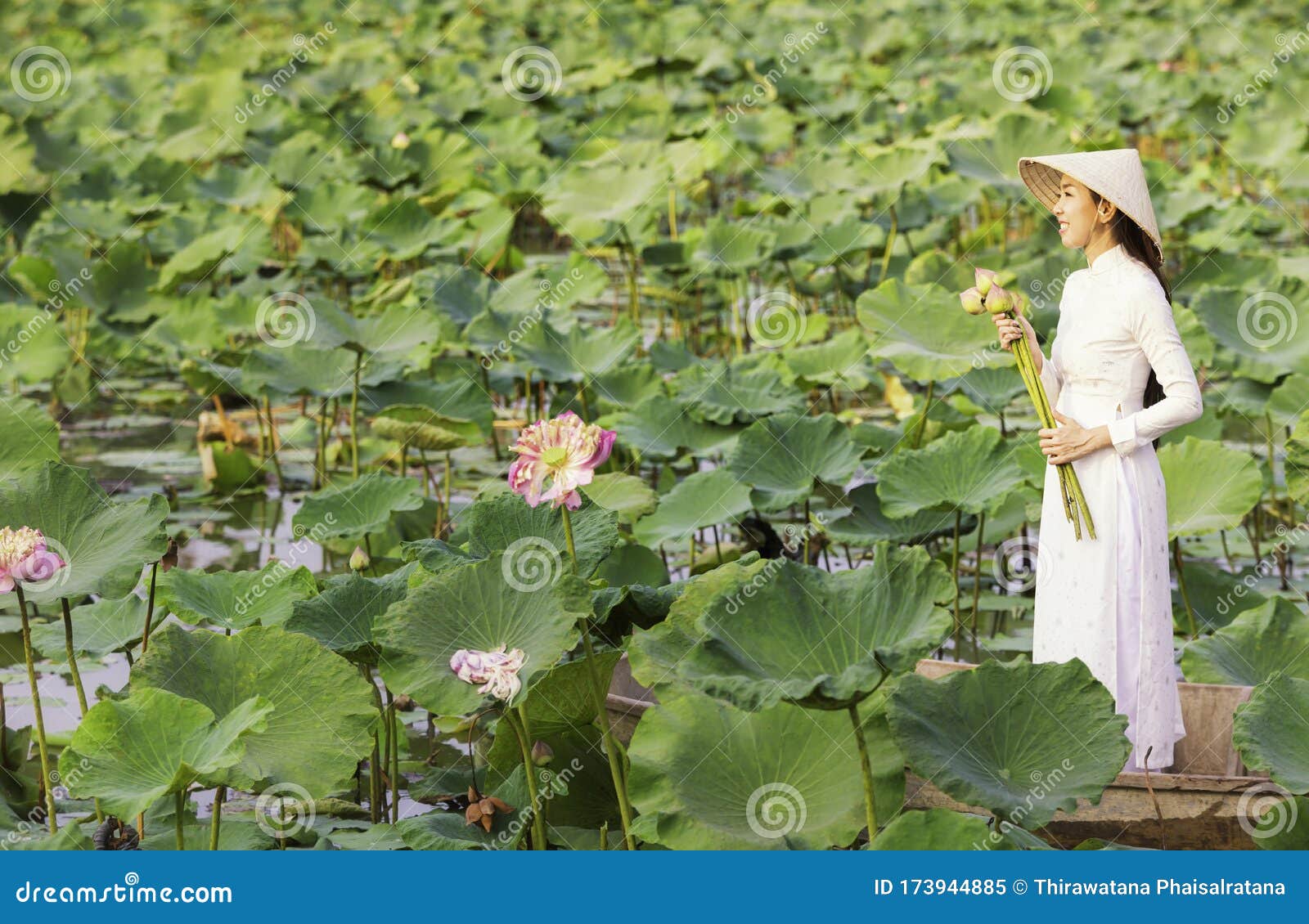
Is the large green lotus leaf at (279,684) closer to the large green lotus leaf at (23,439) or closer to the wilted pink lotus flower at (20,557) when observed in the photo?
the wilted pink lotus flower at (20,557)

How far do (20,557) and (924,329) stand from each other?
274 cm

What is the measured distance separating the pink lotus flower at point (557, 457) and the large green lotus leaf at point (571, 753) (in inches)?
17.9

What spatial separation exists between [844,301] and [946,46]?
669cm

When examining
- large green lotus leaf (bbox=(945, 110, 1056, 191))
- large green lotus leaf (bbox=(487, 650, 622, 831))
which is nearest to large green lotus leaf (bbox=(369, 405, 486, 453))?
large green lotus leaf (bbox=(487, 650, 622, 831))

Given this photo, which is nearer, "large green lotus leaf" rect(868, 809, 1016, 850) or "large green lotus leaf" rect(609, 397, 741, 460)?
"large green lotus leaf" rect(868, 809, 1016, 850)

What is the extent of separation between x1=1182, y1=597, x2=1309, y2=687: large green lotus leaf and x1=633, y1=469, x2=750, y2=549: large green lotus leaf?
50.7 inches

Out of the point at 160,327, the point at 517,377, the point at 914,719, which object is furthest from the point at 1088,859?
the point at 160,327

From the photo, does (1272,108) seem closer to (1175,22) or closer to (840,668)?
(1175,22)

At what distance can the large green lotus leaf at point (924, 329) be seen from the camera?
463cm

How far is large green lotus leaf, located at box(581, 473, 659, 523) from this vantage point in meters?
4.18

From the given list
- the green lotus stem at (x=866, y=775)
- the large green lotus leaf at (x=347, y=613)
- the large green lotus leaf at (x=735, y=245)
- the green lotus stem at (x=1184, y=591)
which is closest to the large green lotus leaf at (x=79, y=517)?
the large green lotus leaf at (x=347, y=613)

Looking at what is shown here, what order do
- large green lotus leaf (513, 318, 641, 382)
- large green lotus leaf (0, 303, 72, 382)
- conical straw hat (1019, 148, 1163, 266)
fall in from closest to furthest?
conical straw hat (1019, 148, 1163, 266) < large green lotus leaf (513, 318, 641, 382) < large green lotus leaf (0, 303, 72, 382)

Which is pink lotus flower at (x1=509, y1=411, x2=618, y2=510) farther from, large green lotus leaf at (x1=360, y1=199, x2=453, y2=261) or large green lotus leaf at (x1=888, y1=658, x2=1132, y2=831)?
large green lotus leaf at (x1=360, y1=199, x2=453, y2=261)

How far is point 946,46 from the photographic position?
45.9 ft
